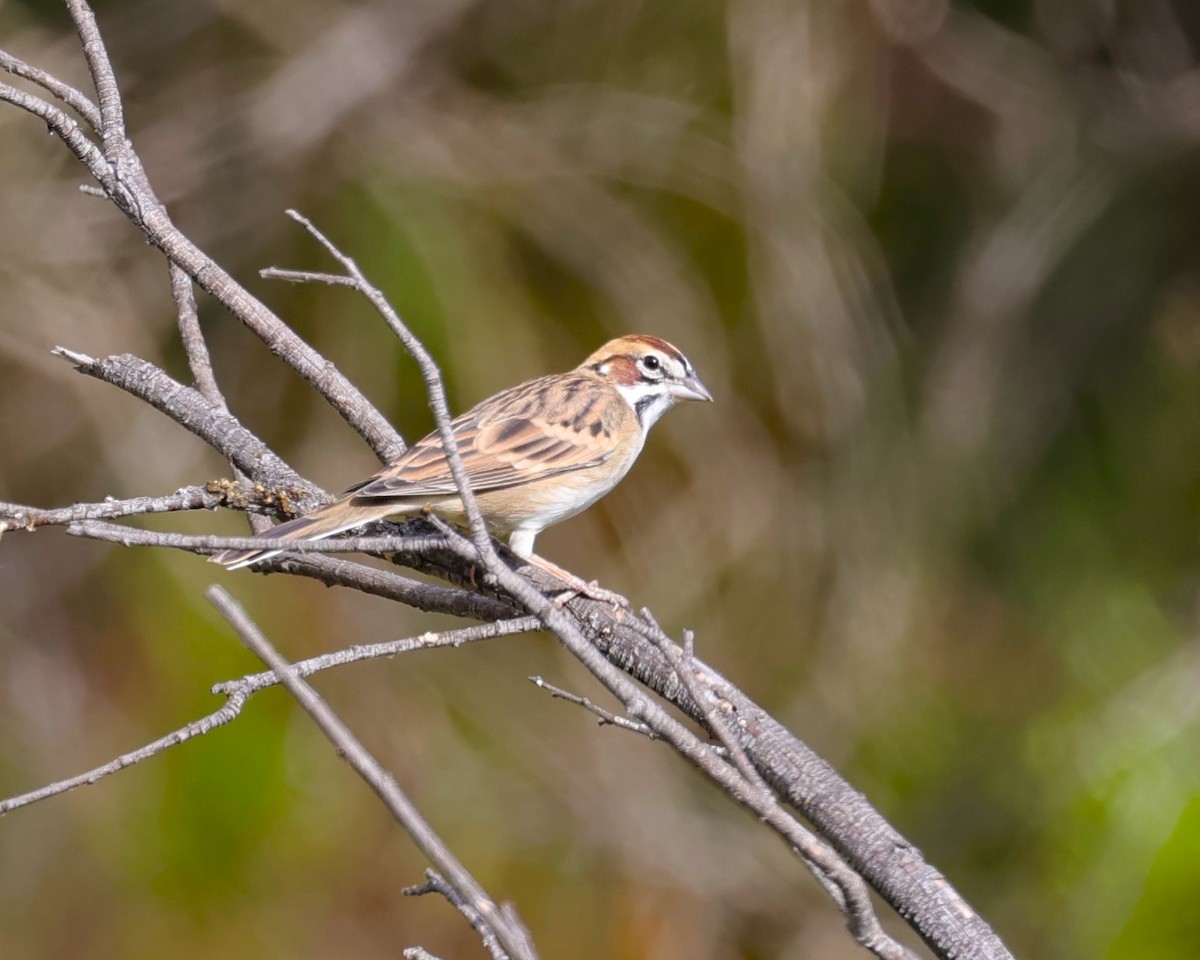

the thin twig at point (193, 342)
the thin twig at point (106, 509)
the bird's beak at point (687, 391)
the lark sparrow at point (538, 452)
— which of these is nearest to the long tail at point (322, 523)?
the lark sparrow at point (538, 452)

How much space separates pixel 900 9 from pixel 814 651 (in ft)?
10.4

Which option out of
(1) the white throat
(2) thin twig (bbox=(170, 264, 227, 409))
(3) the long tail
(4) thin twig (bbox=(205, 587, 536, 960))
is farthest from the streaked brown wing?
(4) thin twig (bbox=(205, 587, 536, 960))

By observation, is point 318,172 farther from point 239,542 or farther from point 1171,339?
point 239,542

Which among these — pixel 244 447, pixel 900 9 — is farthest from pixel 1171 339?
pixel 244 447

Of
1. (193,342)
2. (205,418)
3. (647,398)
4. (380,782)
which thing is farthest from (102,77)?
(647,398)

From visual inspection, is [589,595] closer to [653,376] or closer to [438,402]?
[438,402]

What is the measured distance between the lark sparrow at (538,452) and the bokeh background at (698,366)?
1.84 meters

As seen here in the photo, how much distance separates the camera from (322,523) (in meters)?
2.95

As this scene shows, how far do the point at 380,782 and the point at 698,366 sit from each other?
16.5 feet

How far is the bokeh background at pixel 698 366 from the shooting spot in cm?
597

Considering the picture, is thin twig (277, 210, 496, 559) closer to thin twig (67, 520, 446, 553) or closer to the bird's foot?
thin twig (67, 520, 446, 553)

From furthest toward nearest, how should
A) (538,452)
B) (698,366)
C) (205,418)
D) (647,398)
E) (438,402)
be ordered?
(698,366) < (647,398) < (538,452) < (205,418) < (438,402)

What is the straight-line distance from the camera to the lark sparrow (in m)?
3.23

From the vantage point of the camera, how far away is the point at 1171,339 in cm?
630
